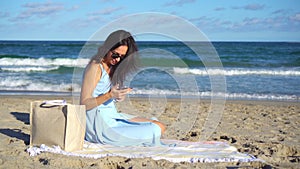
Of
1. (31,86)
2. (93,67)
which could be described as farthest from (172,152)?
(31,86)

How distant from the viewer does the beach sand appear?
3.85 meters

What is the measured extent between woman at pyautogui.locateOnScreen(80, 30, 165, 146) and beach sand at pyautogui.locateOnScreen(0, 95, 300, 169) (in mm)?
538

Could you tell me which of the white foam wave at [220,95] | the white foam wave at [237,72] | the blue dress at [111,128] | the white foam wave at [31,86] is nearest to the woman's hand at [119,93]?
the blue dress at [111,128]

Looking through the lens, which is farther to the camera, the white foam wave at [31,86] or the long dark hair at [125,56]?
the white foam wave at [31,86]

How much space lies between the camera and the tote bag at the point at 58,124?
4094mm

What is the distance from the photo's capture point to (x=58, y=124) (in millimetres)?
4121

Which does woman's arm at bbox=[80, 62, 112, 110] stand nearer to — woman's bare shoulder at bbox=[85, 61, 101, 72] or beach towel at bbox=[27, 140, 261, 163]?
woman's bare shoulder at bbox=[85, 61, 101, 72]

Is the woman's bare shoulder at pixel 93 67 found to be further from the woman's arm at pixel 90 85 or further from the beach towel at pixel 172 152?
the beach towel at pixel 172 152

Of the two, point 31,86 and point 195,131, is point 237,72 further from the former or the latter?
point 195,131

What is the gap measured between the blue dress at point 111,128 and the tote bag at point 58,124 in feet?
0.59

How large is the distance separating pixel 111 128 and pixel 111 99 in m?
0.29

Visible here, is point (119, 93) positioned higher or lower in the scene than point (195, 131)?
higher

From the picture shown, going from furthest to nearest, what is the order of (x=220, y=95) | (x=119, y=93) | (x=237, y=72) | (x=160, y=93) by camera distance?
(x=237, y=72) < (x=160, y=93) < (x=220, y=95) < (x=119, y=93)

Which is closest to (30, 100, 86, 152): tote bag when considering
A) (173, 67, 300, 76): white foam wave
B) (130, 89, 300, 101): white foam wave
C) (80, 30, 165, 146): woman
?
(80, 30, 165, 146): woman
